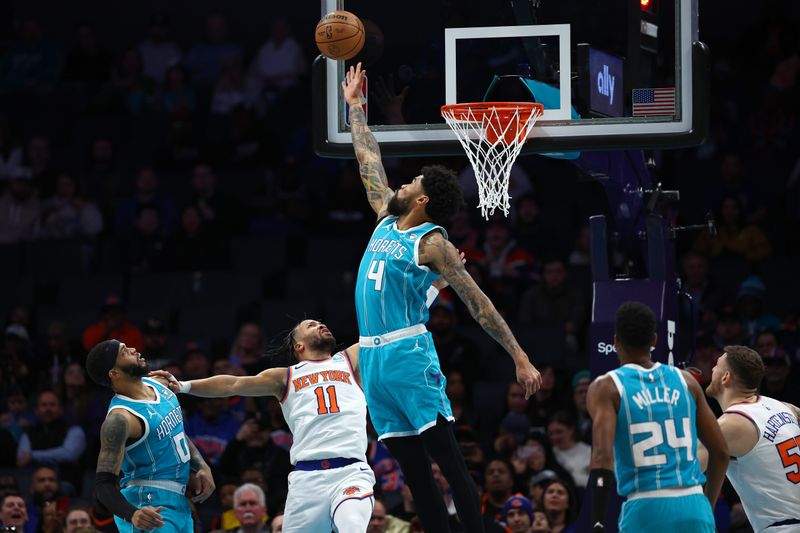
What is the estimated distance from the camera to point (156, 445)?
8.43 metres

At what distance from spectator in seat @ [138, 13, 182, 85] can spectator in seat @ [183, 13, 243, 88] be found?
21 centimetres

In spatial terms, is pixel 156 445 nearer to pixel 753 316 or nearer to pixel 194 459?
pixel 194 459

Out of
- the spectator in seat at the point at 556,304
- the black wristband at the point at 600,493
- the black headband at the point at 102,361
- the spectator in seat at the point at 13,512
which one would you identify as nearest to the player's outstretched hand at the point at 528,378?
the black wristband at the point at 600,493

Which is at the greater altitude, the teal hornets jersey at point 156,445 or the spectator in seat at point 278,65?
the spectator in seat at point 278,65

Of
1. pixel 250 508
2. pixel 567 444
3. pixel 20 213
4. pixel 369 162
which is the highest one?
pixel 369 162

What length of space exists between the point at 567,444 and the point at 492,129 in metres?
4.07

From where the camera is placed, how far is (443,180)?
7.77 m

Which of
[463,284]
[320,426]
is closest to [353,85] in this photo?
[463,284]

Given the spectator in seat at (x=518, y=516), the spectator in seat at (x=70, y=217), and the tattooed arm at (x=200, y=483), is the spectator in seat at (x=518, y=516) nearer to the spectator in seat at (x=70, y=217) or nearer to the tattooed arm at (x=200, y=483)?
the tattooed arm at (x=200, y=483)

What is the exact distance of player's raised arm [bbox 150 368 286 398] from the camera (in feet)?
27.9

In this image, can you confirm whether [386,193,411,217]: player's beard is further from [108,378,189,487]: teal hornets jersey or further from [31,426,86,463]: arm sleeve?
[31,426,86,463]: arm sleeve

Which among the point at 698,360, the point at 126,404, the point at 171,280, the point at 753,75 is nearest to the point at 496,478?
the point at 698,360

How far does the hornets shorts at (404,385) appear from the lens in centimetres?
757

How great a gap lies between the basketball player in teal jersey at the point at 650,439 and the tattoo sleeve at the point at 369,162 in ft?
6.48
